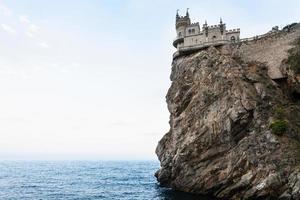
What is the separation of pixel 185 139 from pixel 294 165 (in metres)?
17.4

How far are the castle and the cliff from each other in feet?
9.11

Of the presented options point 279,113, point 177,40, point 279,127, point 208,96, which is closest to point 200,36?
point 177,40

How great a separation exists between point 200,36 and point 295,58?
18.6 metres

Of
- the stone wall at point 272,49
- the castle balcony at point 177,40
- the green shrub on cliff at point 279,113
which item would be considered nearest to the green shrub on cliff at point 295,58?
the stone wall at point 272,49

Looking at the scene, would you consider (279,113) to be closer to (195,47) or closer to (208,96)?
(208,96)

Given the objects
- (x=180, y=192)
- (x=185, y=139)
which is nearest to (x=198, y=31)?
(x=185, y=139)

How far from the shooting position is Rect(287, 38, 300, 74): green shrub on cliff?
53.9 metres

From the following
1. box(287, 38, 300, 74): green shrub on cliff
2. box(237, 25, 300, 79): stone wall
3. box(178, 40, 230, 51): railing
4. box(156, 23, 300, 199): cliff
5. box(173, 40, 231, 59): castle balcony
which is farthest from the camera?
box(173, 40, 231, 59): castle balcony

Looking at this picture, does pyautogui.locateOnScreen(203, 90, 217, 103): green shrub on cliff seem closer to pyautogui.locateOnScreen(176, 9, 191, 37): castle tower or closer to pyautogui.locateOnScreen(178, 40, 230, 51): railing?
pyautogui.locateOnScreen(178, 40, 230, 51): railing

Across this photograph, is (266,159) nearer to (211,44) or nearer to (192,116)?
(192,116)

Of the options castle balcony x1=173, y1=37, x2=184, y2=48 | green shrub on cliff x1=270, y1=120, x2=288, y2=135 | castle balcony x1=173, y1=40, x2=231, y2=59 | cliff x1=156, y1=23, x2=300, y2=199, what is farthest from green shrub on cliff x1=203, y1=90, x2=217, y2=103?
castle balcony x1=173, y1=37, x2=184, y2=48

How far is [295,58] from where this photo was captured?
54656 mm

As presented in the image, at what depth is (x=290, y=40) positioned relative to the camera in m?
57.3

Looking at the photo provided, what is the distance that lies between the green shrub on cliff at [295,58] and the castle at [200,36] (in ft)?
34.3
